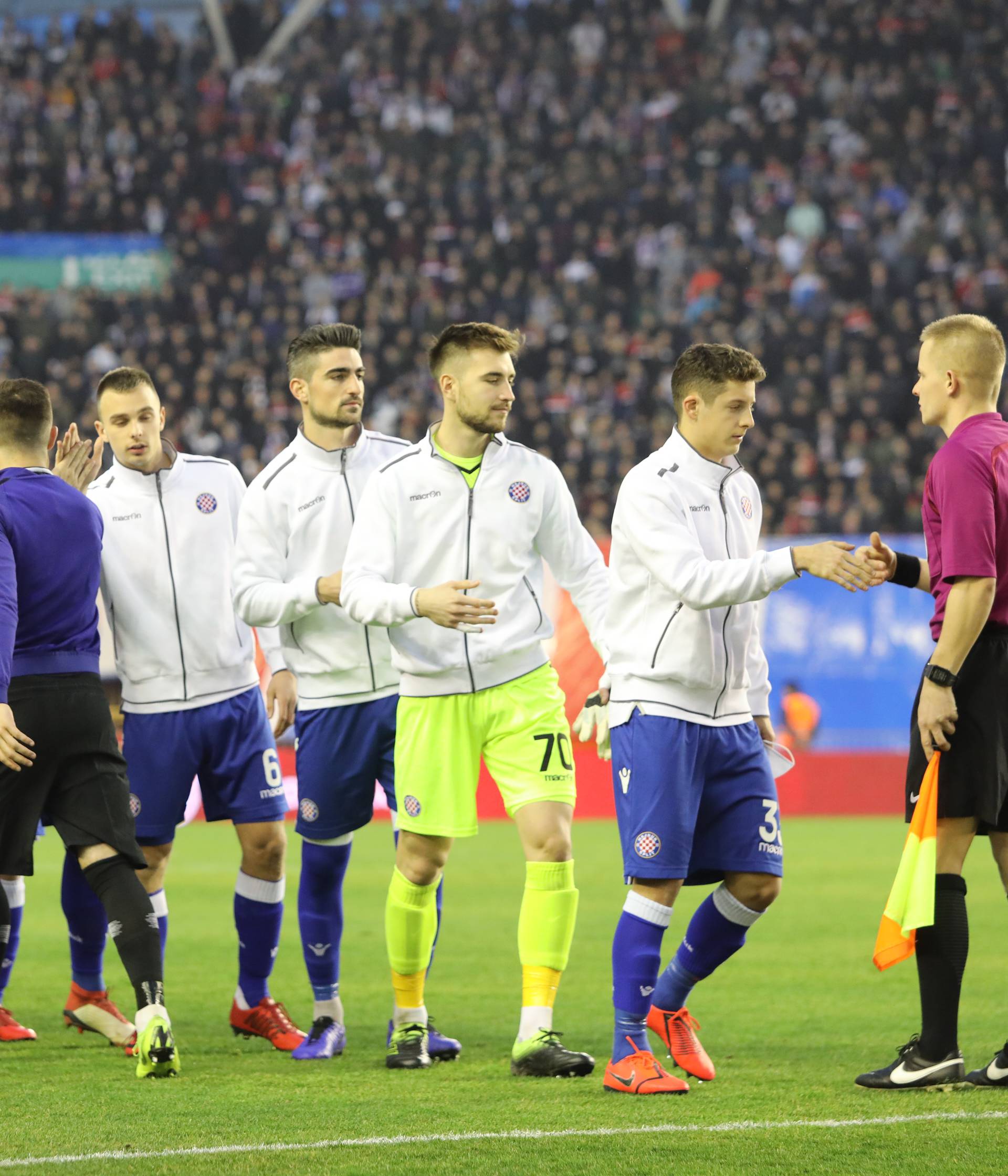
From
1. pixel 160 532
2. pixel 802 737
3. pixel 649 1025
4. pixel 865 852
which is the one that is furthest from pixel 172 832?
pixel 802 737

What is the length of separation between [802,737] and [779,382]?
6311mm

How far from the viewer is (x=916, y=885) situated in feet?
16.1

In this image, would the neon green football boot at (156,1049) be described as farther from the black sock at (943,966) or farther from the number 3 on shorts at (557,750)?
the black sock at (943,966)

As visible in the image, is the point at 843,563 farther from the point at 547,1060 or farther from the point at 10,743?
the point at 10,743

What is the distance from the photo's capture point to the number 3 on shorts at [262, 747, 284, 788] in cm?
629

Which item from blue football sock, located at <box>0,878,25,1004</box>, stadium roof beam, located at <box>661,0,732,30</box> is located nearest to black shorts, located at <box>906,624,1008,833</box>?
blue football sock, located at <box>0,878,25,1004</box>

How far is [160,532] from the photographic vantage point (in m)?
6.36

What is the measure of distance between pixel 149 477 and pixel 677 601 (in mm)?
2276

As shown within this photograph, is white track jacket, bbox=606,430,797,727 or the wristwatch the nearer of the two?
the wristwatch

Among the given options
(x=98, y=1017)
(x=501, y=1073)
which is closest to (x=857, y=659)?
(x=98, y=1017)

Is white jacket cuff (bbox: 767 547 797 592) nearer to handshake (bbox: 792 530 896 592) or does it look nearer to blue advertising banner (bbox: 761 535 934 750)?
handshake (bbox: 792 530 896 592)

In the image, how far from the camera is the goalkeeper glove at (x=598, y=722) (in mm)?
5527

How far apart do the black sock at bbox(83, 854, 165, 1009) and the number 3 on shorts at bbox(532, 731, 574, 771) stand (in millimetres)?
1333

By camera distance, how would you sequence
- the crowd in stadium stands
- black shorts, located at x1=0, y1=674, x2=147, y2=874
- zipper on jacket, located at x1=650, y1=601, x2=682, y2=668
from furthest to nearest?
the crowd in stadium stands, black shorts, located at x1=0, y1=674, x2=147, y2=874, zipper on jacket, located at x1=650, y1=601, x2=682, y2=668
